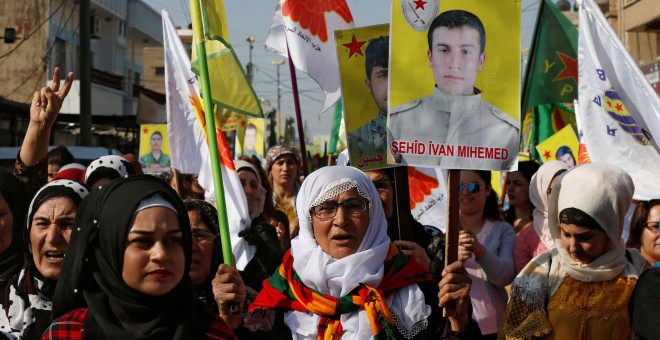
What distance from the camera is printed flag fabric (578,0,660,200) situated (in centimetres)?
549

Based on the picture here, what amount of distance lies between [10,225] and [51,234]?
18.2 inches

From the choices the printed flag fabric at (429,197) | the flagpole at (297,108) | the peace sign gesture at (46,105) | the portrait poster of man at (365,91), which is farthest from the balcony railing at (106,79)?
the peace sign gesture at (46,105)

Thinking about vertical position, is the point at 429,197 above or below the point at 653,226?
above

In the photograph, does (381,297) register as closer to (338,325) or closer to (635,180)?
(338,325)

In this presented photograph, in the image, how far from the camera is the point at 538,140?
10164mm

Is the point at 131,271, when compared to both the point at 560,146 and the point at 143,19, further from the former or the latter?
the point at 143,19

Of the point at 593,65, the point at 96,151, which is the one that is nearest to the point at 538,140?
the point at 593,65

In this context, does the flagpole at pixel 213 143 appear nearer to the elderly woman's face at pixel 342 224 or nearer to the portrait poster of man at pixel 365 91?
the elderly woman's face at pixel 342 224

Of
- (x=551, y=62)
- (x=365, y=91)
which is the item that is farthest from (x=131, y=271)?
Result: (x=551, y=62)

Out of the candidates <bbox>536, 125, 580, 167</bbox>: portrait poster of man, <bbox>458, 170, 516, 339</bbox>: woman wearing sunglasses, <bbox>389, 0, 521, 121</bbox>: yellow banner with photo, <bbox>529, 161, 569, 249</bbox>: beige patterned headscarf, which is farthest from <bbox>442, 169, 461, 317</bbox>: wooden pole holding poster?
<bbox>536, 125, 580, 167</bbox>: portrait poster of man

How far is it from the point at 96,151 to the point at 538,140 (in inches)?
244

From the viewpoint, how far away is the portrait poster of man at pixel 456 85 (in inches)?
159

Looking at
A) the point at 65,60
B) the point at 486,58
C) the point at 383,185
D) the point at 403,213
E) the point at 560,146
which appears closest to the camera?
the point at 486,58

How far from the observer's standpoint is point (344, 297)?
3.81m
